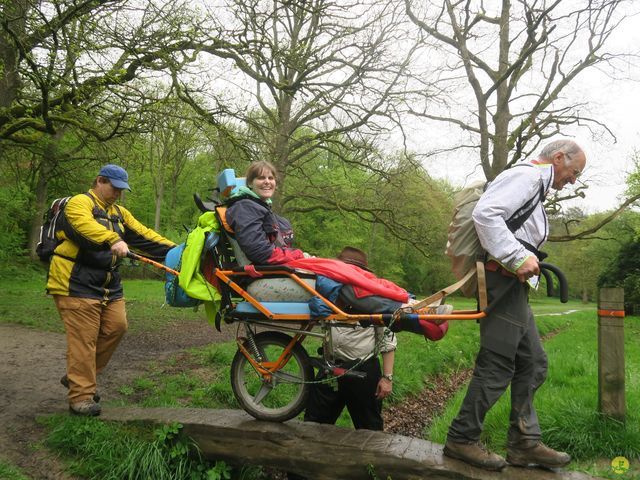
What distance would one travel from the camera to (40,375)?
5762mm

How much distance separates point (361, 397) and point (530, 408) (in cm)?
129

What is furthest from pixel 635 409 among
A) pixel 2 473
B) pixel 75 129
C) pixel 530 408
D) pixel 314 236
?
pixel 314 236

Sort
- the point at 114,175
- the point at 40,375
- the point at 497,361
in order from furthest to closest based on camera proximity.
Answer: the point at 40,375, the point at 114,175, the point at 497,361

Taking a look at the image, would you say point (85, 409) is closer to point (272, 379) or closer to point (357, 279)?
point (272, 379)

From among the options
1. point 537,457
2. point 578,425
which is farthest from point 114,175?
point 578,425

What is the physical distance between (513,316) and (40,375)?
17.3 feet

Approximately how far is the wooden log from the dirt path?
63 centimetres

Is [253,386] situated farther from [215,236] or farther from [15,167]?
[15,167]

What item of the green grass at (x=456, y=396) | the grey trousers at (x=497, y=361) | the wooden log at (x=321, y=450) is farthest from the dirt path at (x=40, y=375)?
the grey trousers at (x=497, y=361)

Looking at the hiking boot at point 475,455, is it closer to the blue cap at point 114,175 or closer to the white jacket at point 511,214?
the white jacket at point 511,214

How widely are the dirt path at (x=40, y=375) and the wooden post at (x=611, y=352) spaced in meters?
4.26

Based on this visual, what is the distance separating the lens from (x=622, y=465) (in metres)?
3.53

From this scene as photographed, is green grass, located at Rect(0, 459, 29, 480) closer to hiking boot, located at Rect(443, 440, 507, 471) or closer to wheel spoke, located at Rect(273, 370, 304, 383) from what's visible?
wheel spoke, located at Rect(273, 370, 304, 383)

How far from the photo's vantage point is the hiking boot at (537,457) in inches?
122
